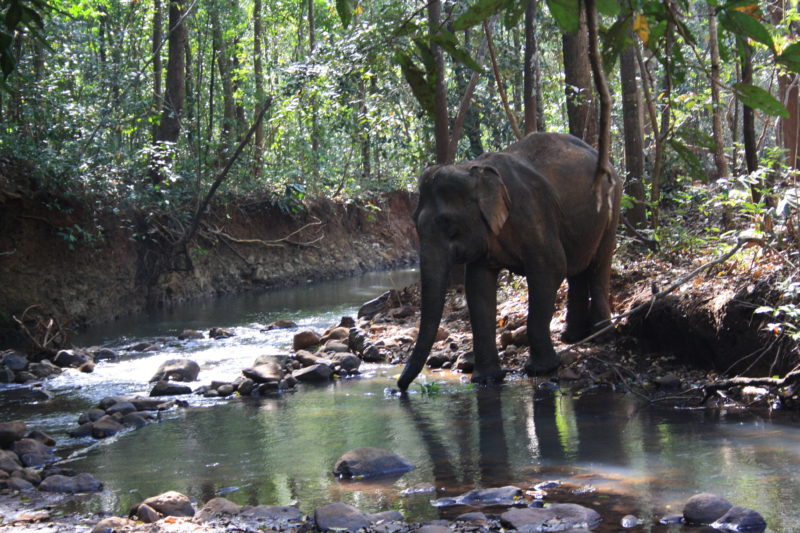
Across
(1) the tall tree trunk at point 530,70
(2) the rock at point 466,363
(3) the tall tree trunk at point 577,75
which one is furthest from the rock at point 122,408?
(1) the tall tree trunk at point 530,70

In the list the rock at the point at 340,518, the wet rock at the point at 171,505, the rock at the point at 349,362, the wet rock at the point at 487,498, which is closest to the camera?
the rock at the point at 340,518

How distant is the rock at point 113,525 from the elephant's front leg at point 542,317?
4932 mm

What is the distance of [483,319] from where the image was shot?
8852 millimetres

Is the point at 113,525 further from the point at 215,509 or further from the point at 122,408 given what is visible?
the point at 122,408

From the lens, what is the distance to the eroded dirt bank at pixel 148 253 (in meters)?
15.6

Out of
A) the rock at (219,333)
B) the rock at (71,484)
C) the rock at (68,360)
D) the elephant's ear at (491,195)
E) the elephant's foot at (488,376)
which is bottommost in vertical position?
the rock at (71,484)

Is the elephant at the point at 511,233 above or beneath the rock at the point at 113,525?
above

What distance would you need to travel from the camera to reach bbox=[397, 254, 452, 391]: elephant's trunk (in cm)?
847

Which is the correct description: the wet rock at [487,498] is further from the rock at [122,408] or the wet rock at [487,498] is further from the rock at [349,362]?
the rock at [349,362]

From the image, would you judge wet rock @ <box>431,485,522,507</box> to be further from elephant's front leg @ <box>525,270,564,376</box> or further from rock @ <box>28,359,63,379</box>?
rock @ <box>28,359,63,379</box>

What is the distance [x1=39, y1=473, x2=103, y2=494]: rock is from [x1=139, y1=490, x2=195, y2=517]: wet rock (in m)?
0.93

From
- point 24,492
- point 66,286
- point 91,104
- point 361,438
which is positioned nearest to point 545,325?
point 361,438

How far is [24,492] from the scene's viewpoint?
19.1 feet

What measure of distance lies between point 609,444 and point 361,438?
2.00 m
